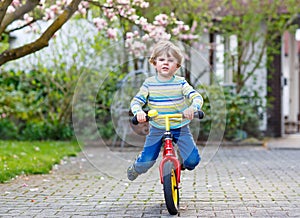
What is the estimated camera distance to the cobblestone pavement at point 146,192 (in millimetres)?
5410

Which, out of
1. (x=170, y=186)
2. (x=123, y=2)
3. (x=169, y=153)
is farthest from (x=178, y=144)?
(x=123, y=2)

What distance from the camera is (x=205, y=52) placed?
49.0 feet

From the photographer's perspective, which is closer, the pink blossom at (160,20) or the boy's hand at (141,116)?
the boy's hand at (141,116)

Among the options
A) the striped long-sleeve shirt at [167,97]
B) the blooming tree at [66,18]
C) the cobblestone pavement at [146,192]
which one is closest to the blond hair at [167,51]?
the striped long-sleeve shirt at [167,97]

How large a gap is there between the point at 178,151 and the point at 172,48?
0.88 m

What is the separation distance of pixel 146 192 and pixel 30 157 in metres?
3.78

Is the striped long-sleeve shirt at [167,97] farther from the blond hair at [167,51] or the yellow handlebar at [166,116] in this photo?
Result: the blond hair at [167,51]

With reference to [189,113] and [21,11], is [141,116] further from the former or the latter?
[21,11]

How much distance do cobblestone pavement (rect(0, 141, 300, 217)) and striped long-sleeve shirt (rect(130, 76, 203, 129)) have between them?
79cm

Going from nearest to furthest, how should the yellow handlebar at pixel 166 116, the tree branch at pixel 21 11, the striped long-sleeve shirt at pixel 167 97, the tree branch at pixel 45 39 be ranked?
1. the yellow handlebar at pixel 166 116
2. the striped long-sleeve shirt at pixel 167 97
3. the tree branch at pixel 21 11
4. the tree branch at pixel 45 39

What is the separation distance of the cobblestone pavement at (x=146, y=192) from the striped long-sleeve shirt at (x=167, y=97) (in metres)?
0.79

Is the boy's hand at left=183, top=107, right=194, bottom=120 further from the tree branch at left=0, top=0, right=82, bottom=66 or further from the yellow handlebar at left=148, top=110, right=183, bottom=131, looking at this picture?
the tree branch at left=0, top=0, right=82, bottom=66

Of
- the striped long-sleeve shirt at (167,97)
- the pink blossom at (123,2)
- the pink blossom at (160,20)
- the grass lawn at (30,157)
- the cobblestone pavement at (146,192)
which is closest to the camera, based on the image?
the striped long-sleeve shirt at (167,97)

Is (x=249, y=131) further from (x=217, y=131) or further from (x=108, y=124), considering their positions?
(x=217, y=131)
